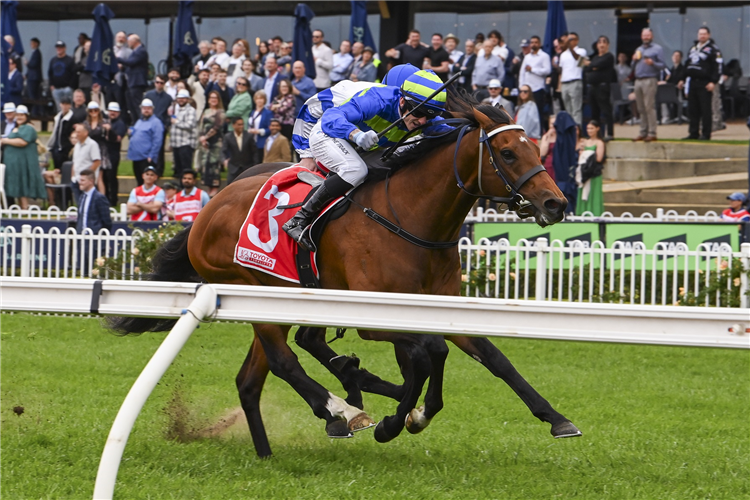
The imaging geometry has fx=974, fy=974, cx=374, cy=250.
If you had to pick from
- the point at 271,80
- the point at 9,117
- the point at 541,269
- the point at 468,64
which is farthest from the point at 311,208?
the point at 9,117

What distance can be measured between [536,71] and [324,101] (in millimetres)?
10216

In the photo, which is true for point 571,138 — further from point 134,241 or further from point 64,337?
point 64,337

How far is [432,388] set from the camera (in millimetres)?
4914

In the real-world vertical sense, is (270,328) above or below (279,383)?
above

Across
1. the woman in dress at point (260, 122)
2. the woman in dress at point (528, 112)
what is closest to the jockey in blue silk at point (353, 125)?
the woman in dress at point (260, 122)

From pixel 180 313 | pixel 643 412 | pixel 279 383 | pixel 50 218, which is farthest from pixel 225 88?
pixel 180 313

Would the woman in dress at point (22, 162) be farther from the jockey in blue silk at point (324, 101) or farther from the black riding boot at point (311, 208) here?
the black riding boot at point (311, 208)

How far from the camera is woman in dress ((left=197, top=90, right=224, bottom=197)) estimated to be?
47.5 ft

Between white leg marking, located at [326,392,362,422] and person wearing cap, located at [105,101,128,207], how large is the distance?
37.0ft

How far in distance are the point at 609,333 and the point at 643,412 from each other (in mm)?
3702

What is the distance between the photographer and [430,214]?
16.4ft

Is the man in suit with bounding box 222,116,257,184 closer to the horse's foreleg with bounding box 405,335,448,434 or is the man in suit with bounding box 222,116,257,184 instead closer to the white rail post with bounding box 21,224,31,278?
the white rail post with bounding box 21,224,31,278

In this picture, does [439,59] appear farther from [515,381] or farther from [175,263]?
[515,381]

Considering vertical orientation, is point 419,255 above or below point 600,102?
below
